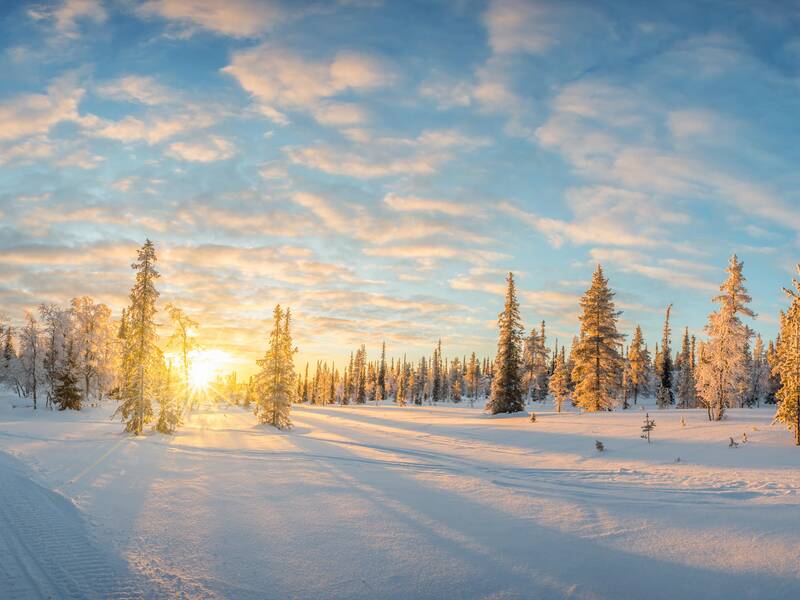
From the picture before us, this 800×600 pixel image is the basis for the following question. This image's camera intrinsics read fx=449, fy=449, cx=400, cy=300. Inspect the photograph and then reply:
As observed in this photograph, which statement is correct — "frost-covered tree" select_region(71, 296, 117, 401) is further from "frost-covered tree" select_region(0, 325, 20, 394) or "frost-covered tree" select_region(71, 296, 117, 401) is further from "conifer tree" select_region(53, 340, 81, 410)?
"frost-covered tree" select_region(0, 325, 20, 394)

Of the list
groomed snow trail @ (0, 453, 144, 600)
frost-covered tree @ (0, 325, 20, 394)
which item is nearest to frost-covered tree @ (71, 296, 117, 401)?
frost-covered tree @ (0, 325, 20, 394)

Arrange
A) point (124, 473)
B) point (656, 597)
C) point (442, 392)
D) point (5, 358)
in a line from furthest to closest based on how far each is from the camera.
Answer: point (442, 392) → point (5, 358) → point (124, 473) → point (656, 597)

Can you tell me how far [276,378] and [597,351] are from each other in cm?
3106

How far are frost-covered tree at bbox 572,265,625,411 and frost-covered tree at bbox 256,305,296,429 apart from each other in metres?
28.4

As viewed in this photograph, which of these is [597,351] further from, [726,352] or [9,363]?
[9,363]

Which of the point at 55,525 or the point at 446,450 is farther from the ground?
the point at 55,525

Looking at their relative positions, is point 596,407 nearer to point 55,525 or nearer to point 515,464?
point 515,464

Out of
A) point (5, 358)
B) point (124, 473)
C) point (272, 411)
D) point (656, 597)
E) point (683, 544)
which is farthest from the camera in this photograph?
point (5, 358)

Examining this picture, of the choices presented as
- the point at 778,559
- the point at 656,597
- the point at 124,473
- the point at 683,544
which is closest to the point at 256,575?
the point at 656,597

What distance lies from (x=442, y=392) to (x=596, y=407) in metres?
84.3

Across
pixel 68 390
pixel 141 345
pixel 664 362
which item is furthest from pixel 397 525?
pixel 664 362

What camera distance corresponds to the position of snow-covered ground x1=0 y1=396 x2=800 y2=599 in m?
7.16

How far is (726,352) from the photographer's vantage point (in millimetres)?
32594

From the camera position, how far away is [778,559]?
8258 mm
